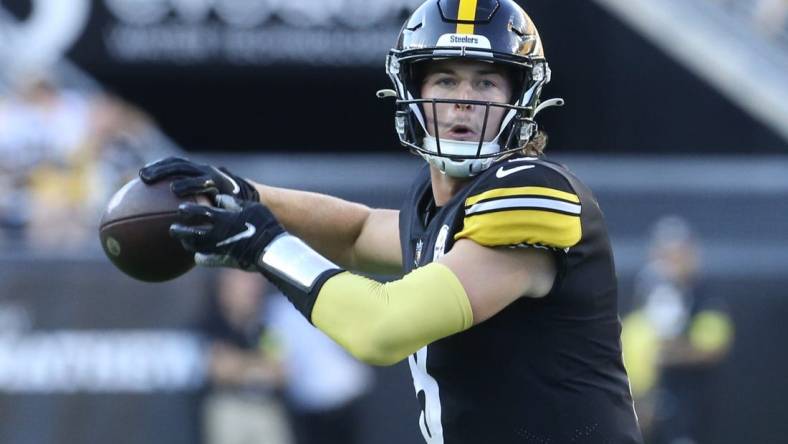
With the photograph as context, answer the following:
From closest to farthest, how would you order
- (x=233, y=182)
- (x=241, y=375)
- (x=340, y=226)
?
(x=233, y=182), (x=340, y=226), (x=241, y=375)

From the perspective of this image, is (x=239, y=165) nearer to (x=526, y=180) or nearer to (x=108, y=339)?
(x=108, y=339)

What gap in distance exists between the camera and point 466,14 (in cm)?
295

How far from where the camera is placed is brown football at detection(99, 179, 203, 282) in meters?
3.02

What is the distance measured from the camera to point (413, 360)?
9.90ft

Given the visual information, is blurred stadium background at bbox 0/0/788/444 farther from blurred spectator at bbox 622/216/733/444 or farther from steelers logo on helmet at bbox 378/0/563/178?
steelers logo on helmet at bbox 378/0/563/178

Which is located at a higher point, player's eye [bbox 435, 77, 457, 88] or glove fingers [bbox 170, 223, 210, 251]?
player's eye [bbox 435, 77, 457, 88]

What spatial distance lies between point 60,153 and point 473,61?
550cm

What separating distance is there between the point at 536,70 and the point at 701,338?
4191 millimetres

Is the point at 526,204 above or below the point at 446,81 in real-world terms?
below

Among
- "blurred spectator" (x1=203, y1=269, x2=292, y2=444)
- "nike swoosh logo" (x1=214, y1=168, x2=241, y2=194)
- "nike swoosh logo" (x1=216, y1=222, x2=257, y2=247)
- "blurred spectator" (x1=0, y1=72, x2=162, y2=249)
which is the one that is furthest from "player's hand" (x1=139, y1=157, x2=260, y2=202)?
"blurred spectator" (x1=0, y1=72, x2=162, y2=249)

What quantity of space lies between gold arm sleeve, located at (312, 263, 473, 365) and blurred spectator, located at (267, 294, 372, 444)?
3853mm

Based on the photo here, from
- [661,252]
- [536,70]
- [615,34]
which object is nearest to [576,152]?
[615,34]

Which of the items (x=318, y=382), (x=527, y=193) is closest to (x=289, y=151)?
(x=318, y=382)

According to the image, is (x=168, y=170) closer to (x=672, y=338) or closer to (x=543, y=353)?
(x=543, y=353)
